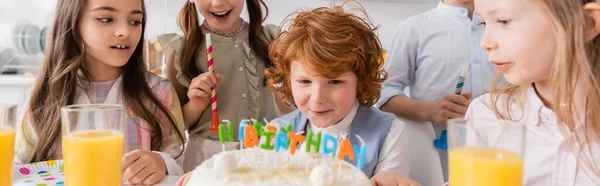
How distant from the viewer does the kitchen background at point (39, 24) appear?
11.4 feet

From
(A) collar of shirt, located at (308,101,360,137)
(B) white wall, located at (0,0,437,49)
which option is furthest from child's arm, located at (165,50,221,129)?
(B) white wall, located at (0,0,437,49)

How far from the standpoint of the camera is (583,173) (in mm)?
1188

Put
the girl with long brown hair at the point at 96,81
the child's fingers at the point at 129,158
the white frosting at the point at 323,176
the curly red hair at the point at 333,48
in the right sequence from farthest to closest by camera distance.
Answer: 1. the girl with long brown hair at the point at 96,81
2. the curly red hair at the point at 333,48
3. the child's fingers at the point at 129,158
4. the white frosting at the point at 323,176

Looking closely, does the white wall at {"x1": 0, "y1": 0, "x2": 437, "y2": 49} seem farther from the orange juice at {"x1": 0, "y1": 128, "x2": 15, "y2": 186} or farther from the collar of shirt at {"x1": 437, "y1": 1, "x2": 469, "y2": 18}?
the orange juice at {"x1": 0, "y1": 128, "x2": 15, "y2": 186}

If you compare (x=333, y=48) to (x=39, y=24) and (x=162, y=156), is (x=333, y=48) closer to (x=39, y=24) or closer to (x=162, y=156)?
(x=162, y=156)

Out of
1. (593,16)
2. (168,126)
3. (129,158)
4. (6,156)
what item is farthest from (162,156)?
(593,16)

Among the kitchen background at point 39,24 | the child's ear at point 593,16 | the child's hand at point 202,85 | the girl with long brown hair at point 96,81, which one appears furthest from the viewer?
the kitchen background at point 39,24

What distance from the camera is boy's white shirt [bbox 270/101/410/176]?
1.47 meters

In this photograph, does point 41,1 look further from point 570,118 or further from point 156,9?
point 570,118

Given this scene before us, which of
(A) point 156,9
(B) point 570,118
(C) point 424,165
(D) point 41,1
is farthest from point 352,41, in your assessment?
(D) point 41,1

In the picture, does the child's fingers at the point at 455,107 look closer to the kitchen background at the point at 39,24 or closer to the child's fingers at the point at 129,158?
the child's fingers at the point at 129,158

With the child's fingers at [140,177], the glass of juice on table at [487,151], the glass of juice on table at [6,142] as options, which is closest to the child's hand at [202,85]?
the child's fingers at [140,177]

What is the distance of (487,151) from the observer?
840 mm

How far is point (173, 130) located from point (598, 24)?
1215mm
